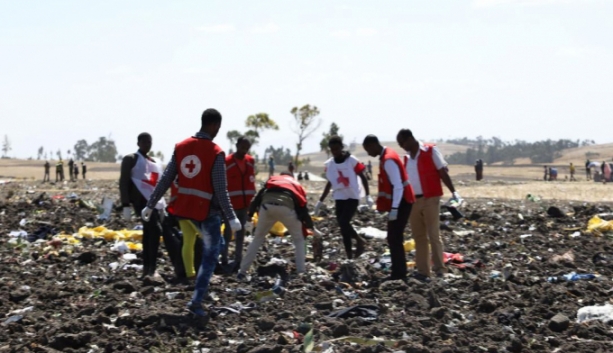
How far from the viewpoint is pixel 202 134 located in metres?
6.97

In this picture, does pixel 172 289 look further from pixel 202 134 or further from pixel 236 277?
pixel 202 134

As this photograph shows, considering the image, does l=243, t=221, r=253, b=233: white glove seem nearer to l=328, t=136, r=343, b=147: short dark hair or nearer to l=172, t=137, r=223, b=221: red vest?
l=328, t=136, r=343, b=147: short dark hair

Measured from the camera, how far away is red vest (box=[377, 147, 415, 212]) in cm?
880

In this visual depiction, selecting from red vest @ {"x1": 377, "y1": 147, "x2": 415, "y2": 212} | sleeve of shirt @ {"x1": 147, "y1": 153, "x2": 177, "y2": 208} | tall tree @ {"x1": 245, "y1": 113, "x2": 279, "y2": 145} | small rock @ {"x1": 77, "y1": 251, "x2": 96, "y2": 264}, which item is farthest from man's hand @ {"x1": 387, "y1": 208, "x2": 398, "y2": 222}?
tall tree @ {"x1": 245, "y1": 113, "x2": 279, "y2": 145}

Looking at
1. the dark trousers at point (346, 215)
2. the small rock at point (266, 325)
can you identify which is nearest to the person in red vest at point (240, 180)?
the dark trousers at point (346, 215)

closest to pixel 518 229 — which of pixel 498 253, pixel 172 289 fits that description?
pixel 498 253

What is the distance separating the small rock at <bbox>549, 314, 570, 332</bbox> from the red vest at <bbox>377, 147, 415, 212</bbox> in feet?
8.16

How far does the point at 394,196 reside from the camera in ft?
28.6

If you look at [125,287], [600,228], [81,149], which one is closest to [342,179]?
[125,287]

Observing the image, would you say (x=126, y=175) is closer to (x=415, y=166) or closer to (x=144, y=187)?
(x=144, y=187)

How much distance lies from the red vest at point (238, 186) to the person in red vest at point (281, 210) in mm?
588

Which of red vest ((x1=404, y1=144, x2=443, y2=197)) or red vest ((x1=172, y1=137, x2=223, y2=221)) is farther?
red vest ((x1=404, y1=144, x2=443, y2=197))

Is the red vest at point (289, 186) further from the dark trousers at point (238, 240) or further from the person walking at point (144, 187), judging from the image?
the person walking at point (144, 187)

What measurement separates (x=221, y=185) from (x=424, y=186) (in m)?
3.08
